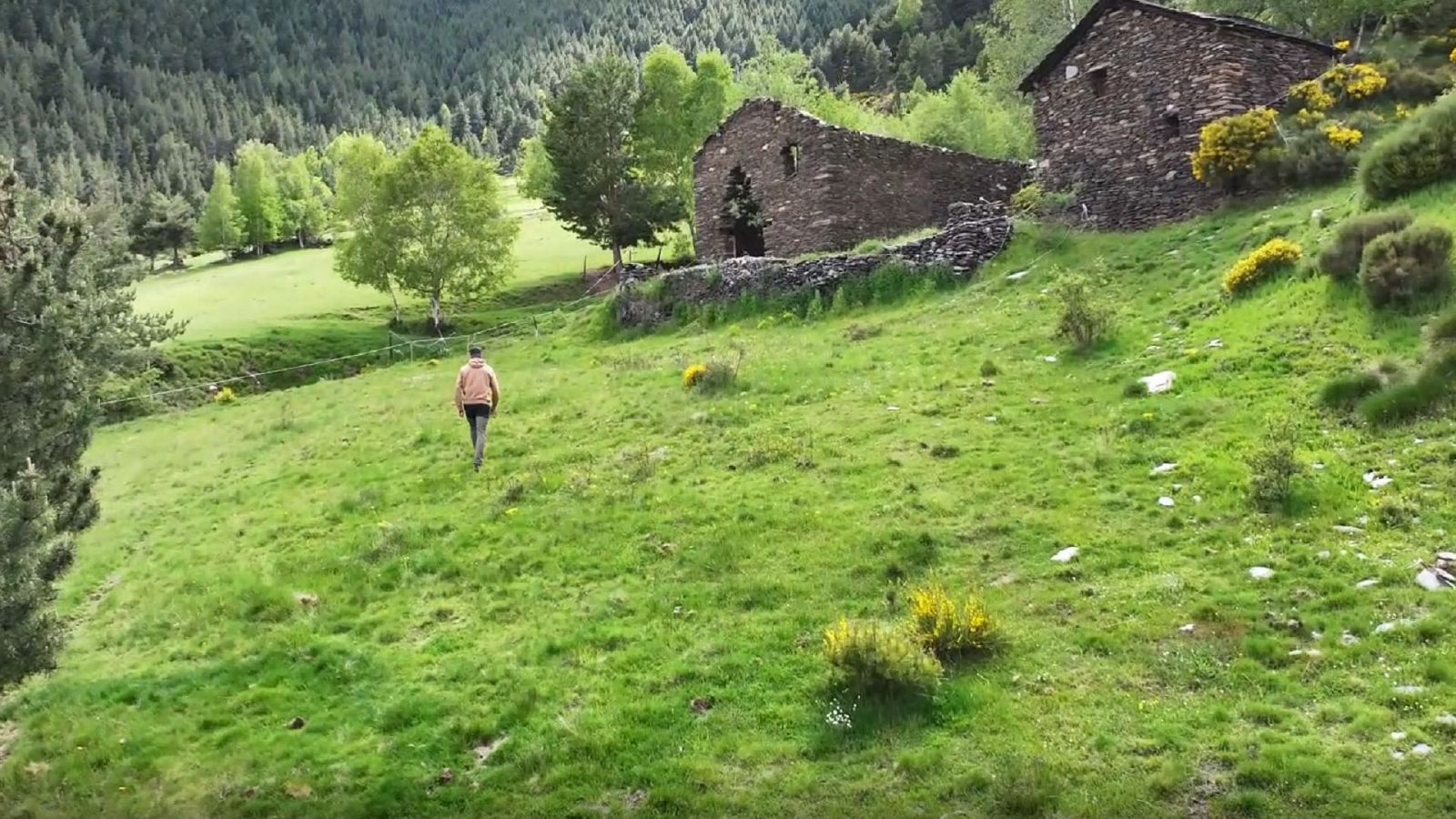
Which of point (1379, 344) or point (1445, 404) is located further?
point (1379, 344)

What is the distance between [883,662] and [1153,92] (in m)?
20.6

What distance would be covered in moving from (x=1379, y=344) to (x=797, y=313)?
14224 mm

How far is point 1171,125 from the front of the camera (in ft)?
76.0

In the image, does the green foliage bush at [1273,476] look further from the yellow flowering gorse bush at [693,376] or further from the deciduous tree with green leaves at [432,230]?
the deciduous tree with green leaves at [432,230]

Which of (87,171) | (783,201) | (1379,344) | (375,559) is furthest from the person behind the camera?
(87,171)

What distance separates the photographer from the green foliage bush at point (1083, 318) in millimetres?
16500

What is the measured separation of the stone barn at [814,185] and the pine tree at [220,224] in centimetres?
7339

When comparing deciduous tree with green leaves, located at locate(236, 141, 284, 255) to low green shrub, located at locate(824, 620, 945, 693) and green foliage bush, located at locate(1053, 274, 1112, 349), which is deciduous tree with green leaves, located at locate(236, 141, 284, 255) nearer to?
green foliage bush, located at locate(1053, 274, 1112, 349)

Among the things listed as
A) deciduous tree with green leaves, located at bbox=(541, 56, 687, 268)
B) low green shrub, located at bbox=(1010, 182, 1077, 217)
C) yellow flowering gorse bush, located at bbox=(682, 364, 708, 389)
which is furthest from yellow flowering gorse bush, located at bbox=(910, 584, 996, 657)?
deciduous tree with green leaves, located at bbox=(541, 56, 687, 268)

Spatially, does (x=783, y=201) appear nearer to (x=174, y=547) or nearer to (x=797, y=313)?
(x=797, y=313)

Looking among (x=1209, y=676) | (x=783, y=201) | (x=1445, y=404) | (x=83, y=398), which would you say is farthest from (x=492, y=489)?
(x=783, y=201)

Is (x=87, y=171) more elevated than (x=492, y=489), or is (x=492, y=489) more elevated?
(x=87, y=171)

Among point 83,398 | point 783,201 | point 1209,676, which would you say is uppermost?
point 783,201

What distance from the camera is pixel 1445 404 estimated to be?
10711mm
